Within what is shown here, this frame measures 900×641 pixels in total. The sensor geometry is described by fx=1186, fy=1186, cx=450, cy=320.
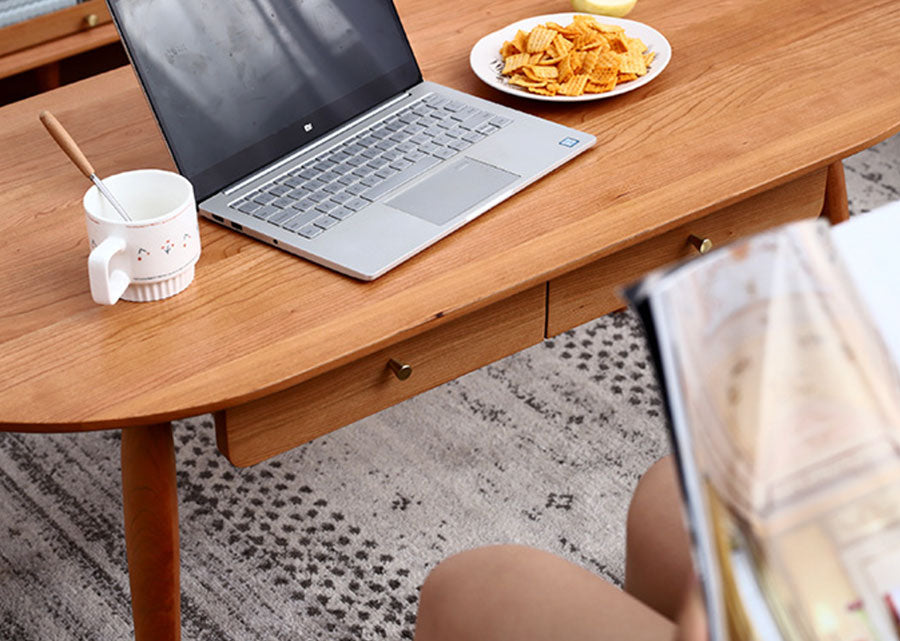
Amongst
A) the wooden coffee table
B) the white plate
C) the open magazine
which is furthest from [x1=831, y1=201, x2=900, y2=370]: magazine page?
the white plate

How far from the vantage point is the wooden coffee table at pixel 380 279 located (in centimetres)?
104

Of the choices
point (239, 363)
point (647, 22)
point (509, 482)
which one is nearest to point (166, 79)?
point (239, 363)

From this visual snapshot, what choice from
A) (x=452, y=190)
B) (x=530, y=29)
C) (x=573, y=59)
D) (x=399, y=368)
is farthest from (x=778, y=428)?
(x=530, y=29)

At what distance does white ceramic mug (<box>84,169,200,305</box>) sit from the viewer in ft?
3.48

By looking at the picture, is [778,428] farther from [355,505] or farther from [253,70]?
[355,505]

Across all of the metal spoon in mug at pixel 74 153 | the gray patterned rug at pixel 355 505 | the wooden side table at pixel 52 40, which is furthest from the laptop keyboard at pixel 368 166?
the wooden side table at pixel 52 40

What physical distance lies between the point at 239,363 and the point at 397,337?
0.14 meters

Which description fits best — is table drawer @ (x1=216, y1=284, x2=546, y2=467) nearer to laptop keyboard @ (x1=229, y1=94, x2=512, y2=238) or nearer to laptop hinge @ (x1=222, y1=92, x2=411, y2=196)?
laptop keyboard @ (x1=229, y1=94, x2=512, y2=238)

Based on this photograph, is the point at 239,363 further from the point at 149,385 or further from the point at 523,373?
the point at 523,373

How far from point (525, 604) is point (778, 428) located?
0.35 meters

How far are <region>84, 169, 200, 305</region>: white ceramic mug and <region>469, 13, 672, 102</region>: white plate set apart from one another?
0.46 meters

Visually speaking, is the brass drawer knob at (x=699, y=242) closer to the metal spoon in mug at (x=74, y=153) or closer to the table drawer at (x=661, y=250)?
the table drawer at (x=661, y=250)

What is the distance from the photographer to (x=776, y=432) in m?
0.55

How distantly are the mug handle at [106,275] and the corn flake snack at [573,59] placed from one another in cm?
56
